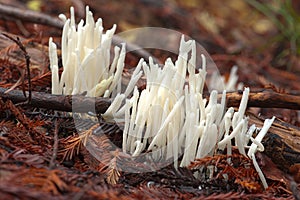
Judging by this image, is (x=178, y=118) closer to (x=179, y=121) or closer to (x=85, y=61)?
(x=179, y=121)

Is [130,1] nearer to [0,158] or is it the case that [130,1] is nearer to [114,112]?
[114,112]

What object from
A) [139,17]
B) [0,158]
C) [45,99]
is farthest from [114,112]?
[139,17]

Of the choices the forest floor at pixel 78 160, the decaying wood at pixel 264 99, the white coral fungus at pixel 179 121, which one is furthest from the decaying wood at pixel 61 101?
the decaying wood at pixel 264 99

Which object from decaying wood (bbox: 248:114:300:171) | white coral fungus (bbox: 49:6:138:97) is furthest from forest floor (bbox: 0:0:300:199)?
white coral fungus (bbox: 49:6:138:97)

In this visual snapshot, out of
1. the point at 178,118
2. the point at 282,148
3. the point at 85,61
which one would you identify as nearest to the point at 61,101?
the point at 85,61

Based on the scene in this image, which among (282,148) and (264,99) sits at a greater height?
(264,99)

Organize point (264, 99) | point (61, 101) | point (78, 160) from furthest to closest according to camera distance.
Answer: point (264, 99), point (61, 101), point (78, 160)

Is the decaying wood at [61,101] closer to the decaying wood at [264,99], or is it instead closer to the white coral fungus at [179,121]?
the white coral fungus at [179,121]

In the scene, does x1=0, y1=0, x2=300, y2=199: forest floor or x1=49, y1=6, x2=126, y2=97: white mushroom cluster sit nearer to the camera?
x1=0, y1=0, x2=300, y2=199: forest floor

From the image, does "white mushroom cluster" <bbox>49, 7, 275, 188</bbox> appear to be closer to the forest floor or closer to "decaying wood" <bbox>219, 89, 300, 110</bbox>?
the forest floor

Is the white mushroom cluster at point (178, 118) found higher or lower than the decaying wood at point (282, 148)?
higher

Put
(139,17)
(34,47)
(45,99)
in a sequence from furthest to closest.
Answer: (139,17)
(34,47)
(45,99)
